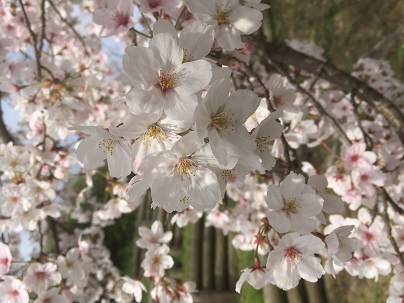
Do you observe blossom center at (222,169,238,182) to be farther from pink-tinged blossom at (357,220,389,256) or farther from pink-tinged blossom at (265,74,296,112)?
pink-tinged blossom at (357,220,389,256)

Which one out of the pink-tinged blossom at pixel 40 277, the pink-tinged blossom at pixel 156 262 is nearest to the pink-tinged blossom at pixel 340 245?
the pink-tinged blossom at pixel 156 262

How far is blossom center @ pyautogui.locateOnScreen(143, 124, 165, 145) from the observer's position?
2.37 ft

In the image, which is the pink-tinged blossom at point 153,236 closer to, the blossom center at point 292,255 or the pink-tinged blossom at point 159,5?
the blossom center at point 292,255

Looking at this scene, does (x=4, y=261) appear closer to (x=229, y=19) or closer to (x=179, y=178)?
(x=179, y=178)

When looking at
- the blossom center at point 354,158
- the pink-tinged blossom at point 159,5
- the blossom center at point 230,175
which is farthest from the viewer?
the blossom center at point 354,158

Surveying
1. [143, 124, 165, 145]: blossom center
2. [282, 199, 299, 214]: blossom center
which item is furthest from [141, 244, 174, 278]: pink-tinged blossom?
[143, 124, 165, 145]: blossom center

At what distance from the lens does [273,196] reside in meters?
0.84

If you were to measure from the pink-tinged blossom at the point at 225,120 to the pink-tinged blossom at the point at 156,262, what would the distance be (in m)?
1.15

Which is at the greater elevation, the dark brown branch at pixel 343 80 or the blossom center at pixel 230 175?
the dark brown branch at pixel 343 80

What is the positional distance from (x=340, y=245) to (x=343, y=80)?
3.57 ft

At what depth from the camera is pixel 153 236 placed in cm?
185

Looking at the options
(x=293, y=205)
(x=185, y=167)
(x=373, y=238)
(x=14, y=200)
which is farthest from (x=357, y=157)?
(x=14, y=200)

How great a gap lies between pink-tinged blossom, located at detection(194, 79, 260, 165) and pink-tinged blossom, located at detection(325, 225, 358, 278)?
0.34m

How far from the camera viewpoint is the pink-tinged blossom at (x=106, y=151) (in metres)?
0.75
